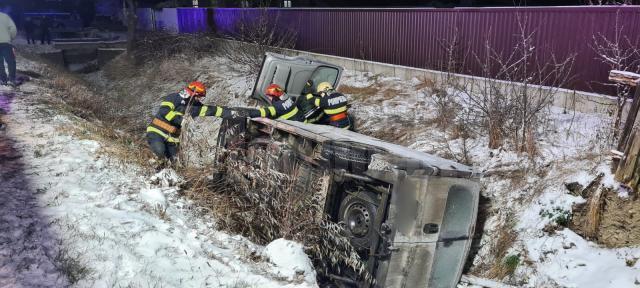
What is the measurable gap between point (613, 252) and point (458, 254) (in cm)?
151

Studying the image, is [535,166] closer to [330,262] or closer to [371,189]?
[371,189]

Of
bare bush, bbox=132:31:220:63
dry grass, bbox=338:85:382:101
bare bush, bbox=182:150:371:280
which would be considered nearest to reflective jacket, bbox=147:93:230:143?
bare bush, bbox=182:150:371:280

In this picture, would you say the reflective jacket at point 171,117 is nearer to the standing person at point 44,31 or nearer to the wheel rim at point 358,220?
the wheel rim at point 358,220

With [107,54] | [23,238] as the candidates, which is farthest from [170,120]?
[107,54]

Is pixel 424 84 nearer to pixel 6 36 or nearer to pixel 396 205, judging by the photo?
pixel 396 205

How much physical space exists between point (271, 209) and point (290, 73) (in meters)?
3.17

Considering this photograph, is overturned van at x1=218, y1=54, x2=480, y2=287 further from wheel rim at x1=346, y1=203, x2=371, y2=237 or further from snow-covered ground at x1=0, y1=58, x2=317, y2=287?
snow-covered ground at x1=0, y1=58, x2=317, y2=287

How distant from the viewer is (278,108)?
276 inches

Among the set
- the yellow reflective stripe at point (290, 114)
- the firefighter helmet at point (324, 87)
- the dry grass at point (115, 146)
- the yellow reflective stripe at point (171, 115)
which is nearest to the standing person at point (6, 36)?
the dry grass at point (115, 146)

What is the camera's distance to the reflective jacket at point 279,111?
22.1 ft

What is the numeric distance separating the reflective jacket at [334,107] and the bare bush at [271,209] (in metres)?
2.17

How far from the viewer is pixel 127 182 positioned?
5504 millimetres

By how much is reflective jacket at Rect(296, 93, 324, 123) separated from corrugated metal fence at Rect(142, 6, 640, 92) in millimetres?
2968

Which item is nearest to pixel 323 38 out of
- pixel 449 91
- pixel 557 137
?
pixel 449 91
